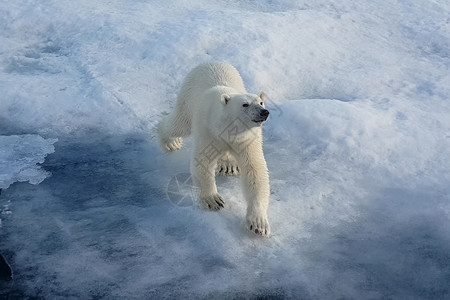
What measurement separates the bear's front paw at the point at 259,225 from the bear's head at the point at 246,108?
629 mm

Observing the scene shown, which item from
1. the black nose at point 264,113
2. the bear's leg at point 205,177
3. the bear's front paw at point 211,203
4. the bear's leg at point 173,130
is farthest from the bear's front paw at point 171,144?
the black nose at point 264,113

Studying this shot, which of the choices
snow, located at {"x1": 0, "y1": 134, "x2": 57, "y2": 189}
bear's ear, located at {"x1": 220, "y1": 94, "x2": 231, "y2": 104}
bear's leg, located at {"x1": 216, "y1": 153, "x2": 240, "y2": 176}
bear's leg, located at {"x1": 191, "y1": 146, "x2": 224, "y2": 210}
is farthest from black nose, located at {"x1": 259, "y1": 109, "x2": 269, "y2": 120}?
snow, located at {"x1": 0, "y1": 134, "x2": 57, "y2": 189}

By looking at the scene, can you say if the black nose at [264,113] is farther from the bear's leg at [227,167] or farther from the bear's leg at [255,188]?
the bear's leg at [227,167]

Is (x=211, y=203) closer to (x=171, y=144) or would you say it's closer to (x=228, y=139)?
(x=228, y=139)

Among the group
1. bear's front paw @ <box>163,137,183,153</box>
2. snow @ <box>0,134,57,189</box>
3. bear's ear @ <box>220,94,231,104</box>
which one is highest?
bear's ear @ <box>220,94,231,104</box>

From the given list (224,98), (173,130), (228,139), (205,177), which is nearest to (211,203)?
(205,177)

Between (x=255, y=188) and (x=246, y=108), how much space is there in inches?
22.4

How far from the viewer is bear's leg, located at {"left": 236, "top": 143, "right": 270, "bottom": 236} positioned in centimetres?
363

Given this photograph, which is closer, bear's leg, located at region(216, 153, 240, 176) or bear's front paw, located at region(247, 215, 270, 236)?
bear's front paw, located at region(247, 215, 270, 236)

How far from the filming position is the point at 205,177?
382 cm

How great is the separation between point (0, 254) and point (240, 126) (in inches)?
67.4

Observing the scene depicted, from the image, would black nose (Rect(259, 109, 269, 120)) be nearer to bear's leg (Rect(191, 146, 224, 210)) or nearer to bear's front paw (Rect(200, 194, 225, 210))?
bear's leg (Rect(191, 146, 224, 210))

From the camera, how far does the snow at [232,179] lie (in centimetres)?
334

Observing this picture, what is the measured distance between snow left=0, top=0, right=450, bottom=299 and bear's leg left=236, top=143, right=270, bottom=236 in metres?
0.11
